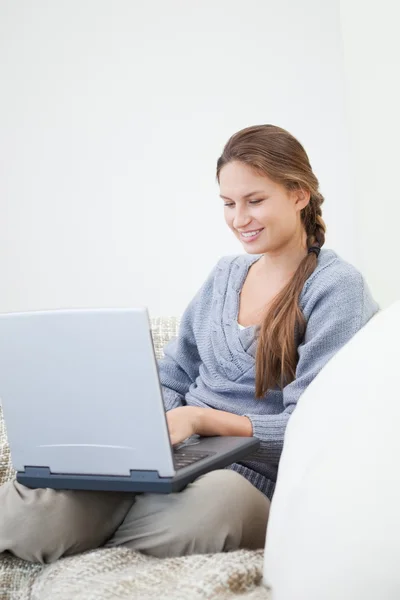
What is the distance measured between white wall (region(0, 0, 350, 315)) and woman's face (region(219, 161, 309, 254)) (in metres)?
1.41

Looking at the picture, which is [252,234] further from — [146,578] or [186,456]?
[146,578]

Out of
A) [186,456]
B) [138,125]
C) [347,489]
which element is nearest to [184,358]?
[186,456]

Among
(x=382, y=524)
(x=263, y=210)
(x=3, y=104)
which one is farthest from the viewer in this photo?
(x=3, y=104)

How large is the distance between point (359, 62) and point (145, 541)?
55.6 inches

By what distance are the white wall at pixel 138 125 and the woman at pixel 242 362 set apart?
1351 mm

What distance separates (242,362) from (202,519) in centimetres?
47

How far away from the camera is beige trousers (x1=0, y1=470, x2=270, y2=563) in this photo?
4.39 ft

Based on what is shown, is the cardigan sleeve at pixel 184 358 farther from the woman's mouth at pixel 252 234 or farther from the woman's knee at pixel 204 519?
the woman's knee at pixel 204 519

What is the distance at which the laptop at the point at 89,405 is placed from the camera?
1280mm

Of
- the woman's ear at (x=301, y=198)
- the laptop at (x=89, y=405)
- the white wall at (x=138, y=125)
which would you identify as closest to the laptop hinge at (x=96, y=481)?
the laptop at (x=89, y=405)

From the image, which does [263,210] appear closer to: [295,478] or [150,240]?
[295,478]

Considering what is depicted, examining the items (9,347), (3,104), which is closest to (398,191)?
(9,347)

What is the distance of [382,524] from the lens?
2.80ft

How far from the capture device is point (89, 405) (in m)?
1.33
